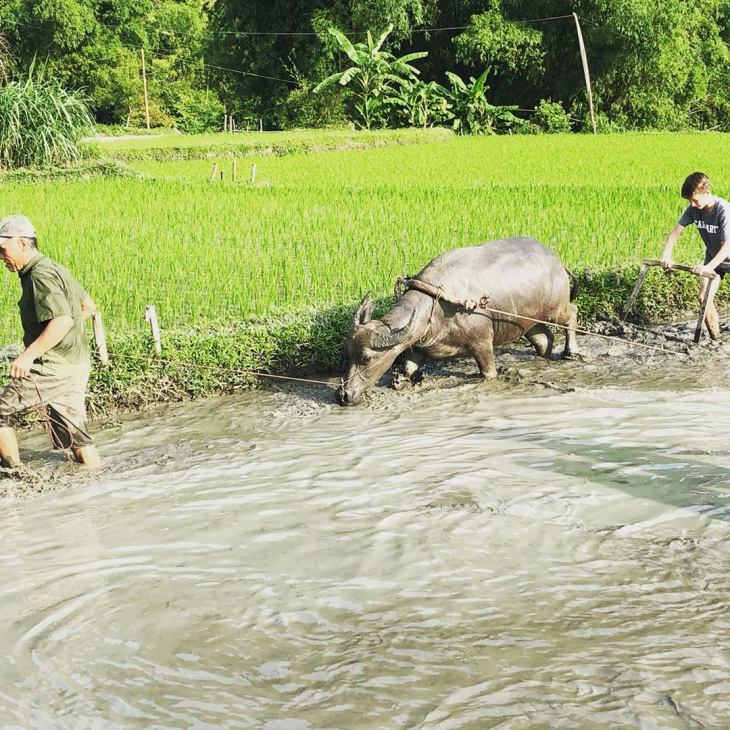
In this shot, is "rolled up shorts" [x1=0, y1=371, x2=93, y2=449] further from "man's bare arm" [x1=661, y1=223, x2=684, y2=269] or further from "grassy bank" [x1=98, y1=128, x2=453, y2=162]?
"grassy bank" [x1=98, y1=128, x2=453, y2=162]

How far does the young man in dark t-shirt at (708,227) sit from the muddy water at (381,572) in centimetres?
104

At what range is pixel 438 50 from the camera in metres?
28.5

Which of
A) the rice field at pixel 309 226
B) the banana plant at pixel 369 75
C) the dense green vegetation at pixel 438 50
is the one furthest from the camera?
the dense green vegetation at pixel 438 50

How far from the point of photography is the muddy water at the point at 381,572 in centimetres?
277

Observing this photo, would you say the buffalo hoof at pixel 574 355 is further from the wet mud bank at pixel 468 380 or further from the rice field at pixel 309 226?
the rice field at pixel 309 226

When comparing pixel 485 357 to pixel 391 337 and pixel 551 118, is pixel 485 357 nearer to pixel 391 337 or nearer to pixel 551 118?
pixel 391 337

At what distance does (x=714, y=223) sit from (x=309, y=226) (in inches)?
157

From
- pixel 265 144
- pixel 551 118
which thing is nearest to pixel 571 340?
pixel 265 144

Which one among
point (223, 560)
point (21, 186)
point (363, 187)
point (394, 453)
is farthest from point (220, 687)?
point (21, 186)

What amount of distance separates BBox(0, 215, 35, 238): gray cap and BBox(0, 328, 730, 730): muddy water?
1.19 meters

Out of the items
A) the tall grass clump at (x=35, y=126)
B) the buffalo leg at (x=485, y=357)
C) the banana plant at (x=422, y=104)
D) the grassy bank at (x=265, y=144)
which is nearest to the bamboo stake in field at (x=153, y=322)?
the buffalo leg at (x=485, y=357)

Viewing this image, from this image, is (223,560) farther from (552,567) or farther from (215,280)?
(215,280)

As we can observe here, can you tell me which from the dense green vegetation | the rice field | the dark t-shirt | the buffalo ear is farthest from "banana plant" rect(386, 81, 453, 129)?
the buffalo ear

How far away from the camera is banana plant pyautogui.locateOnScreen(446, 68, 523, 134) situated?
25219mm
